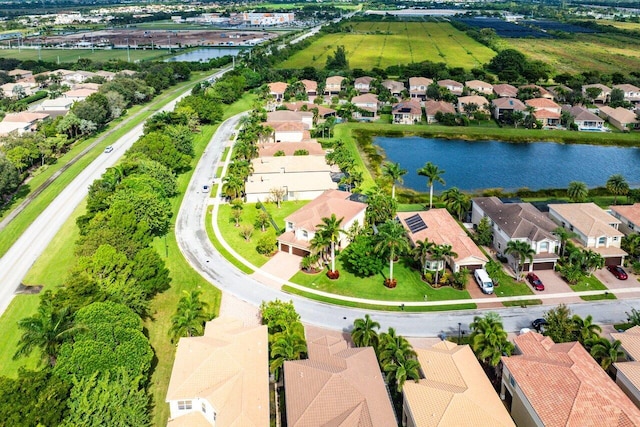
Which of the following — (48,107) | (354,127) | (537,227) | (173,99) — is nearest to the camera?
(537,227)

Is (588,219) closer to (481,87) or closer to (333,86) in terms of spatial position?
(481,87)

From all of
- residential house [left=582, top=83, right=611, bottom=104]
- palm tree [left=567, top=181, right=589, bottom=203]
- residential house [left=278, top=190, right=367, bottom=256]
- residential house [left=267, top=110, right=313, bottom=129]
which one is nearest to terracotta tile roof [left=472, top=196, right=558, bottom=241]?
palm tree [left=567, top=181, right=589, bottom=203]

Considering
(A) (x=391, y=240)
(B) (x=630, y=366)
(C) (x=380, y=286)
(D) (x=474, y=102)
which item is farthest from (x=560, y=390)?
(D) (x=474, y=102)

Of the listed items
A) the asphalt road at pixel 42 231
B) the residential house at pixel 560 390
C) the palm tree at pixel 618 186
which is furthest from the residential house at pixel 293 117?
the residential house at pixel 560 390

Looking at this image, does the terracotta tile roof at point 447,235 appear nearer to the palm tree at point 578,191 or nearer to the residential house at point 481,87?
the palm tree at point 578,191

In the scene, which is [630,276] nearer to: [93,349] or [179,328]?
[179,328]

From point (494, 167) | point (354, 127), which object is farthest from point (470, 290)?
point (354, 127)
